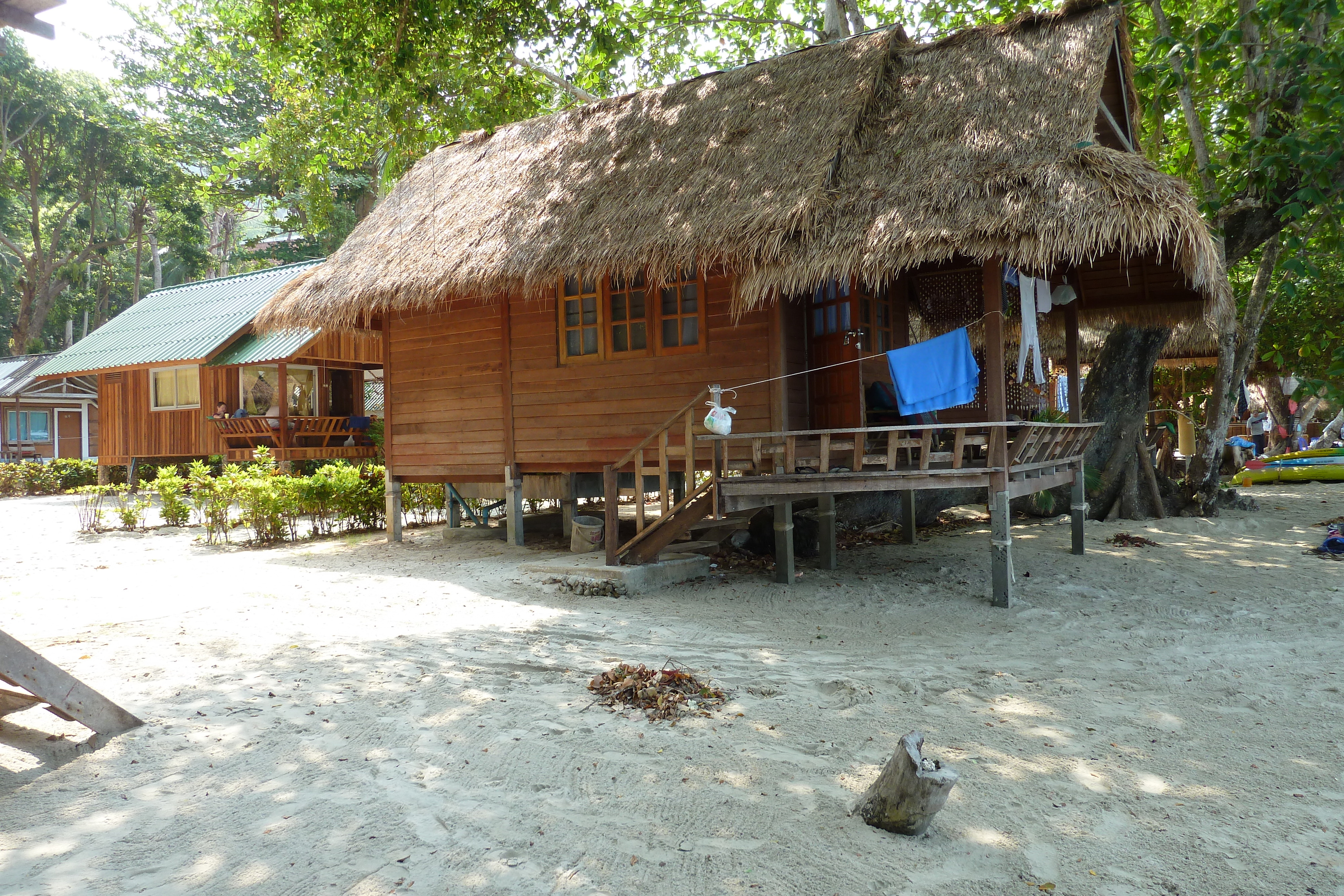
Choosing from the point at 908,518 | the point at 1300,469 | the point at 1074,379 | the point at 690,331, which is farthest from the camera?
the point at 1300,469

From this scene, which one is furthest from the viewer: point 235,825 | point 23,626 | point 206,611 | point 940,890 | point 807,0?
point 807,0

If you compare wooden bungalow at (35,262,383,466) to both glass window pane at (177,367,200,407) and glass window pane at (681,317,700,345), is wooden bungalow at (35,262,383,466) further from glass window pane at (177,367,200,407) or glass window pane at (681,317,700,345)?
glass window pane at (681,317,700,345)

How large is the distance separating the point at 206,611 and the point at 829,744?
4985 mm

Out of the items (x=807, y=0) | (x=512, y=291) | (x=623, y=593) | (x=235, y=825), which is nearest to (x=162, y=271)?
(x=807, y=0)

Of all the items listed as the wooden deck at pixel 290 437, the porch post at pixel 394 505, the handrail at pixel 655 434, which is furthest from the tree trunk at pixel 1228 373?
the wooden deck at pixel 290 437

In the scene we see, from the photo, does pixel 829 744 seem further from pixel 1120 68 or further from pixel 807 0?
pixel 807 0

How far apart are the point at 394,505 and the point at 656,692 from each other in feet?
25.7

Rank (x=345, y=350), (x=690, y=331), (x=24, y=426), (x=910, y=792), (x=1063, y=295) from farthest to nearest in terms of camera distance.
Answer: (x=24, y=426) → (x=345, y=350) → (x=1063, y=295) → (x=690, y=331) → (x=910, y=792)

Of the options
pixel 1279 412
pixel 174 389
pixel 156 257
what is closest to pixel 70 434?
pixel 156 257

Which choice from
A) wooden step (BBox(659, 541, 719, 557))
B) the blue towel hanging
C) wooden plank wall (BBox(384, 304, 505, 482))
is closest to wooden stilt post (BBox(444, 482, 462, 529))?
wooden plank wall (BBox(384, 304, 505, 482))

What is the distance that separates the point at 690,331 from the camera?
9117 millimetres

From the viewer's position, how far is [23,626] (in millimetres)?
6227

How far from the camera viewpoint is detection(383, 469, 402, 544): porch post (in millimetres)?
11570

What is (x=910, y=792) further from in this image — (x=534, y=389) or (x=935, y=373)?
(x=534, y=389)
